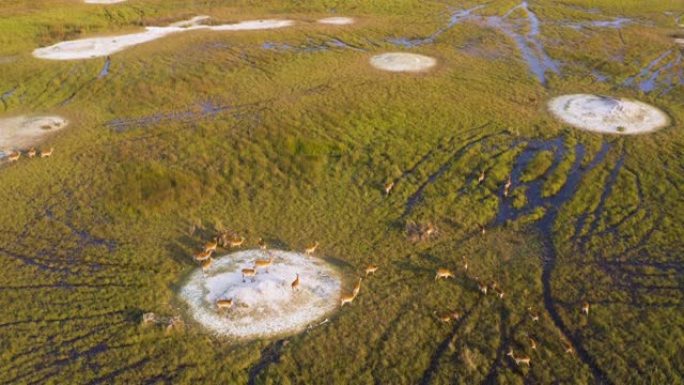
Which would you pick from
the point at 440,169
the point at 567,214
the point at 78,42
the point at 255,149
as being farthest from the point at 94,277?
the point at 78,42

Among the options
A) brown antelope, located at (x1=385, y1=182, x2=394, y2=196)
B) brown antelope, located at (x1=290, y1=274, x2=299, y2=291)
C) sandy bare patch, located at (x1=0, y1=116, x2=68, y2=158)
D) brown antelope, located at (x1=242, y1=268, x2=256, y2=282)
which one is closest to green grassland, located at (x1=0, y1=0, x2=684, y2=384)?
brown antelope, located at (x1=385, y1=182, x2=394, y2=196)

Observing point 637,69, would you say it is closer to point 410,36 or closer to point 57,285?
point 410,36

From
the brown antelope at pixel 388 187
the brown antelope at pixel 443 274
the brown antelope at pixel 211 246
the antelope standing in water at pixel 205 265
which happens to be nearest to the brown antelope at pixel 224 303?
the antelope standing in water at pixel 205 265

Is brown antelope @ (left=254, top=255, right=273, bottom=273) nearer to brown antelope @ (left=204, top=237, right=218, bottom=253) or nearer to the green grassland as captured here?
the green grassland

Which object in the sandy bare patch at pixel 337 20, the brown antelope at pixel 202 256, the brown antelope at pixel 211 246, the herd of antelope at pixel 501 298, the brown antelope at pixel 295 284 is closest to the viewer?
the herd of antelope at pixel 501 298

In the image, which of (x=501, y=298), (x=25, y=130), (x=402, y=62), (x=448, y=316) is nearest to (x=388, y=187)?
(x=501, y=298)

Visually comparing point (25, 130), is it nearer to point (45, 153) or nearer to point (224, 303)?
point (45, 153)

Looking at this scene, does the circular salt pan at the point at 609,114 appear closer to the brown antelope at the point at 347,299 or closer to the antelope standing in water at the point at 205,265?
the brown antelope at the point at 347,299
